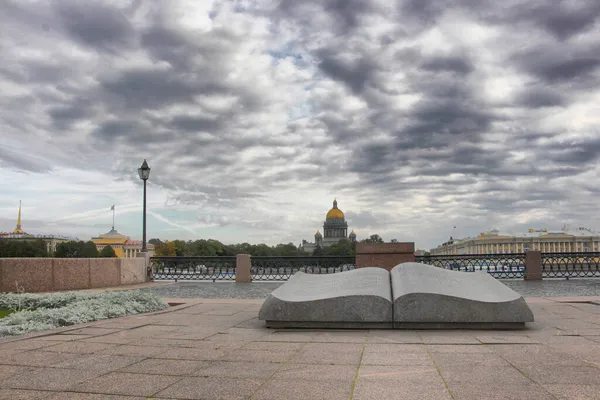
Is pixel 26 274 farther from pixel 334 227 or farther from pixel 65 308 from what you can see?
pixel 334 227

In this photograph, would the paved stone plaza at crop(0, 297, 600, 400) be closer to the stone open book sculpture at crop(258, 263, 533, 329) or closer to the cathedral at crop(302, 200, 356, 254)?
the stone open book sculpture at crop(258, 263, 533, 329)

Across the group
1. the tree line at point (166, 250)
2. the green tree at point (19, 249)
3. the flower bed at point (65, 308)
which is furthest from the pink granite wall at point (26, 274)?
the green tree at point (19, 249)

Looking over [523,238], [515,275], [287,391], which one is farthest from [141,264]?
[523,238]

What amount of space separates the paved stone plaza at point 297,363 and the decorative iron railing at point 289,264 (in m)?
12.6

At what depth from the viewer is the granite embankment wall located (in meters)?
13.0

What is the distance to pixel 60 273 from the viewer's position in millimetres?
14062

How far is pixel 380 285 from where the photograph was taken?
23.3 ft

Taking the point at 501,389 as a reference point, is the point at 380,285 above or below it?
above

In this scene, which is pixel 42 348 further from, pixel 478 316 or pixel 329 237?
pixel 329 237

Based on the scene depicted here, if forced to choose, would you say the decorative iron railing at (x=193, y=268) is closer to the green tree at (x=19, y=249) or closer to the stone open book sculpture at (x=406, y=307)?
the stone open book sculpture at (x=406, y=307)

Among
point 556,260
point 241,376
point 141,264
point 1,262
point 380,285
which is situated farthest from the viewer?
point 556,260

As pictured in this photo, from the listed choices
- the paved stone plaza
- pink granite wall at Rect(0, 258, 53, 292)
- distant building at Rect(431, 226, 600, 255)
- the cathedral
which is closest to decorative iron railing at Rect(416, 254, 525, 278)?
the paved stone plaza

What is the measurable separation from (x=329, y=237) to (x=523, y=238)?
199ft

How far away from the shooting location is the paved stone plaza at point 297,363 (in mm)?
3678
